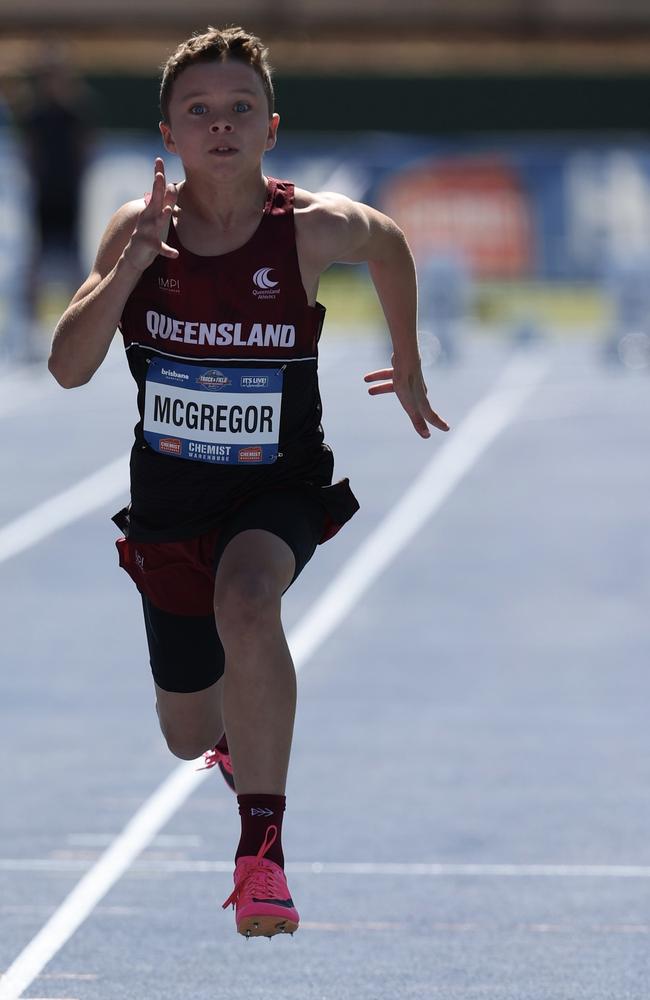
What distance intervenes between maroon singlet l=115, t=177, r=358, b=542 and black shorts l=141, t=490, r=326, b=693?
0.20 ft

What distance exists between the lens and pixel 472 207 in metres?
20.0

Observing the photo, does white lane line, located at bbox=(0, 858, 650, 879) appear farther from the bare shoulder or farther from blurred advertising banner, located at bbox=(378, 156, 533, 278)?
blurred advertising banner, located at bbox=(378, 156, 533, 278)

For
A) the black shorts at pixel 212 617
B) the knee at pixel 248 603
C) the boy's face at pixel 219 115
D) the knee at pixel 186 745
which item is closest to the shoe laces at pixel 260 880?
the knee at pixel 248 603

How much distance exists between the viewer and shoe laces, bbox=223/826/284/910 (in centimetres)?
407

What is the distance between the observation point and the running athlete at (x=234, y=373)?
13.9 ft

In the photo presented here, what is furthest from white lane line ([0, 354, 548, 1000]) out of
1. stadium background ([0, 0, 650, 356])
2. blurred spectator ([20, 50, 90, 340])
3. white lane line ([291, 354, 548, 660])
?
blurred spectator ([20, 50, 90, 340])

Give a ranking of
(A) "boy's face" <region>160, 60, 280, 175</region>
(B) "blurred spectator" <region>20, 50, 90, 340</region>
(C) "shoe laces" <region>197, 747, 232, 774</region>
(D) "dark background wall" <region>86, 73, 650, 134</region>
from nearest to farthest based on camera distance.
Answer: (A) "boy's face" <region>160, 60, 280, 175</region> < (C) "shoe laces" <region>197, 747, 232, 774</region> < (B) "blurred spectator" <region>20, 50, 90, 340</region> < (D) "dark background wall" <region>86, 73, 650, 134</region>

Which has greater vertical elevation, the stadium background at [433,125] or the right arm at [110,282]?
the right arm at [110,282]

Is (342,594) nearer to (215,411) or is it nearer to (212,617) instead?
(212,617)

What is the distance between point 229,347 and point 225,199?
0.32m

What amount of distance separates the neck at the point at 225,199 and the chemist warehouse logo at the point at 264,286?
13 centimetres

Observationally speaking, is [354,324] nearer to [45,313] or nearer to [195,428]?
[45,313]

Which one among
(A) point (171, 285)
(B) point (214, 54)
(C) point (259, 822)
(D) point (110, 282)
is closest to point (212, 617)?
(C) point (259, 822)

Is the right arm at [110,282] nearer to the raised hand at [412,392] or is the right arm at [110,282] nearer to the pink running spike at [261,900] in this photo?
the raised hand at [412,392]
